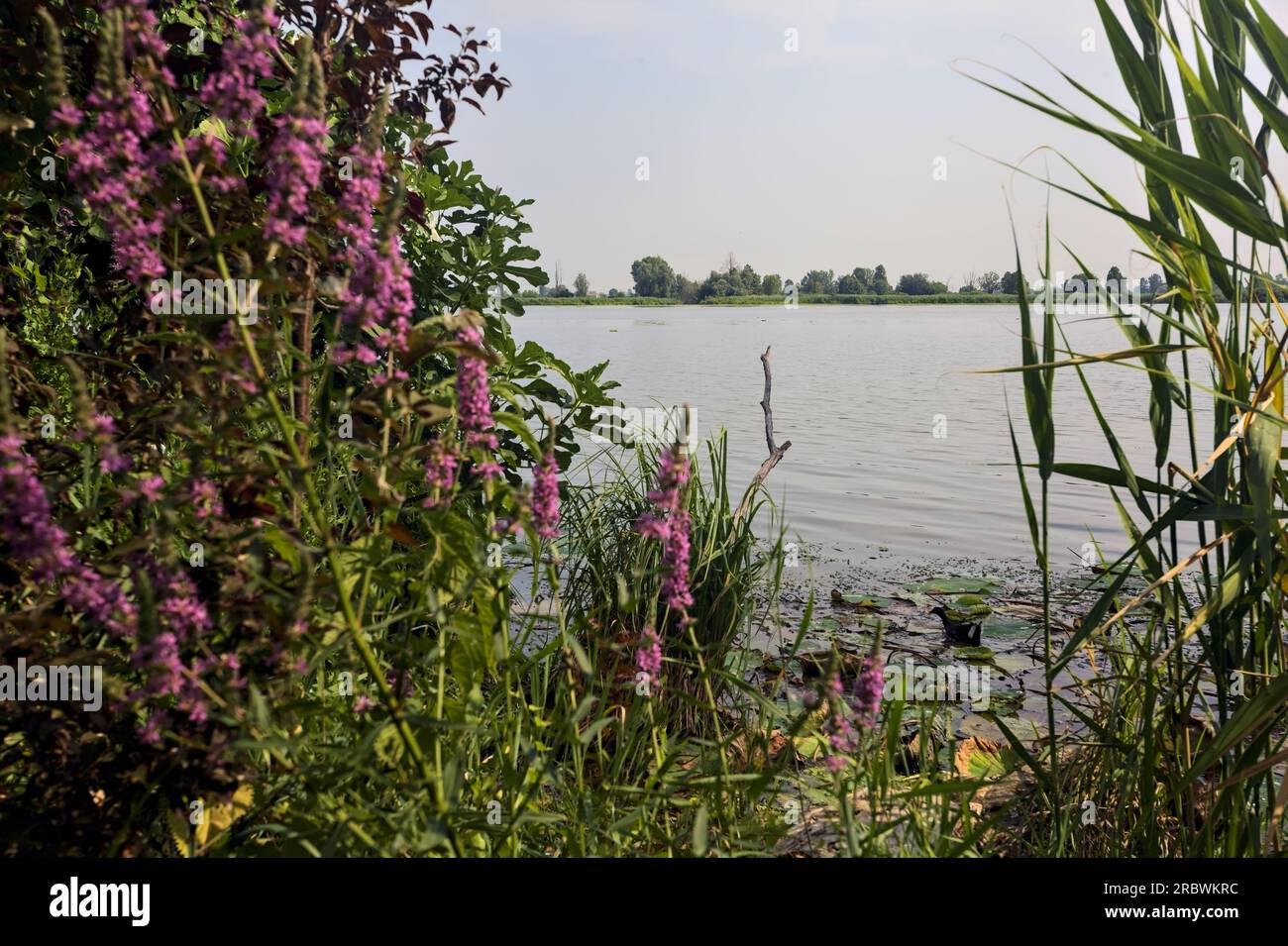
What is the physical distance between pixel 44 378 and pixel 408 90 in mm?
1867

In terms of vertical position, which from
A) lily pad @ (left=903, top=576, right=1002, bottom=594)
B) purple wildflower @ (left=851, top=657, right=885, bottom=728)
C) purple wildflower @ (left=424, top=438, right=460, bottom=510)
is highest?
purple wildflower @ (left=424, top=438, right=460, bottom=510)

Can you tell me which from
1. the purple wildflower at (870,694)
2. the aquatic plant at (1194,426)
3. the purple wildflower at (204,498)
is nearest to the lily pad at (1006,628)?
the aquatic plant at (1194,426)

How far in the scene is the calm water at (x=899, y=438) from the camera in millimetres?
7609

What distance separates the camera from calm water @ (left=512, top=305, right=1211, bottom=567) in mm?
7609

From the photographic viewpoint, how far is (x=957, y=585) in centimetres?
606

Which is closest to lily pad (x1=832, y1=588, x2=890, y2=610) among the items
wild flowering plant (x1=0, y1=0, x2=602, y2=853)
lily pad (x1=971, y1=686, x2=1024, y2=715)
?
lily pad (x1=971, y1=686, x2=1024, y2=715)

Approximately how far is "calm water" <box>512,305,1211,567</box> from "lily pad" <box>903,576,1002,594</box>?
676 mm

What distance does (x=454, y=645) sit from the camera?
1.80 meters

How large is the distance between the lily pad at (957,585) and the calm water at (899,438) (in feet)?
2.22

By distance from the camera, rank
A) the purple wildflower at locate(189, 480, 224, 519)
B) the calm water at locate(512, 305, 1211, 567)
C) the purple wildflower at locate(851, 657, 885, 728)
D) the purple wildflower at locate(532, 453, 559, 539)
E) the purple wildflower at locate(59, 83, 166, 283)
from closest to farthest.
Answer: the purple wildflower at locate(59, 83, 166, 283) → the purple wildflower at locate(189, 480, 224, 519) → the purple wildflower at locate(851, 657, 885, 728) → the purple wildflower at locate(532, 453, 559, 539) → the calm water at locate(512, 305, 1211, 567)

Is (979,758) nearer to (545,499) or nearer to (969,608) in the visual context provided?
(969,608)

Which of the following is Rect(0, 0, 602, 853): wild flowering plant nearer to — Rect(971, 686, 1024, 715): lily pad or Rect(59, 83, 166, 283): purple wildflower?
Rect(59, 83, 166, 283): purple wildflower

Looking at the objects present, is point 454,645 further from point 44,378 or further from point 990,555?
point 990,555
